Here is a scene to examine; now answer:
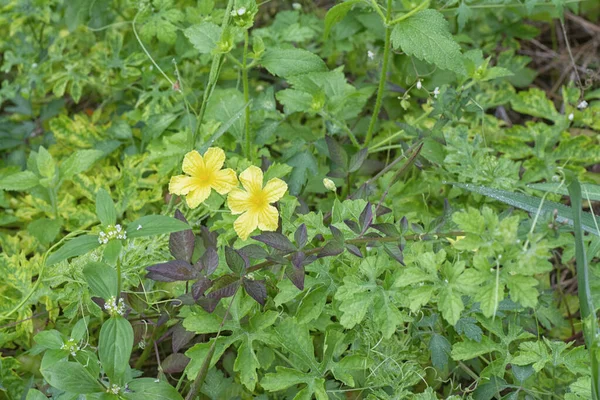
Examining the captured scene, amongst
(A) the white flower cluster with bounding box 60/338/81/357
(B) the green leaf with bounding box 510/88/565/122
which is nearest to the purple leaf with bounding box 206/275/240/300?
(A) the white flower cluster with bounding box 60/338/81/357

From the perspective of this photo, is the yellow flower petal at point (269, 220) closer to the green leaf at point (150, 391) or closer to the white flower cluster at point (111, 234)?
the white flower cluster at point (111, 234)

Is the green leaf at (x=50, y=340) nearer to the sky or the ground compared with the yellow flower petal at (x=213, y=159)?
nearer to the ground

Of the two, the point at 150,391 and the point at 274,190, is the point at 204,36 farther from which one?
the point at 150,391

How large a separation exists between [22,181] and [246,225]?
0.89 metres

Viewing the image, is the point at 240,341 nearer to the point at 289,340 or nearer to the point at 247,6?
the point at 289,340

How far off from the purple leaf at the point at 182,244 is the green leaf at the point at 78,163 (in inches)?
23.6

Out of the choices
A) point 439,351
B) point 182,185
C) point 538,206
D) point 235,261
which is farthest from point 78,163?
point 538,206

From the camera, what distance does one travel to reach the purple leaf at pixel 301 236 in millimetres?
1487

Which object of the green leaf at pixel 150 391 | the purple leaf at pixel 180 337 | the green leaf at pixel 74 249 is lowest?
the purple leaf at pixel 180 337

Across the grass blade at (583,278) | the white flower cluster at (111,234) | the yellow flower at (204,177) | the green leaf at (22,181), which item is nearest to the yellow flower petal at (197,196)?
the yellow flower at (204,177)

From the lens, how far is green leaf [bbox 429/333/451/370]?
1528 mm

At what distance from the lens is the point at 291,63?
1.83m

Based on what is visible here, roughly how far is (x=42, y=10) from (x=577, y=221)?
2.17 metres

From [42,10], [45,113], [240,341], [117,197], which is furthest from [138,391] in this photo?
[42,10]
